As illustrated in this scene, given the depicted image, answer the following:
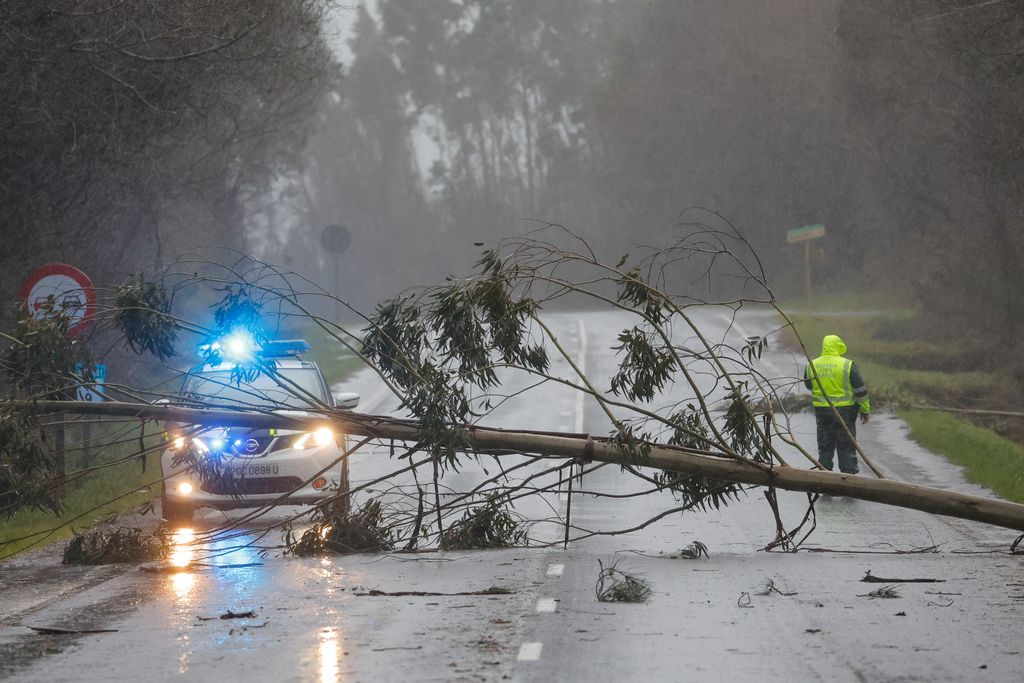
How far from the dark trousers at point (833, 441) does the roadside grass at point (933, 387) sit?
1.59 metres

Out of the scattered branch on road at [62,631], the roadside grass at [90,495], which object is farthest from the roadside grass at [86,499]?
the scattered branch on road at [62,631]

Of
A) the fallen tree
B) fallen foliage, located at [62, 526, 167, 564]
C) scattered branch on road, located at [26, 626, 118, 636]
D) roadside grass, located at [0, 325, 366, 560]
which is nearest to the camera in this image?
scattered branch on road, located at [26, 626, 118, 636]

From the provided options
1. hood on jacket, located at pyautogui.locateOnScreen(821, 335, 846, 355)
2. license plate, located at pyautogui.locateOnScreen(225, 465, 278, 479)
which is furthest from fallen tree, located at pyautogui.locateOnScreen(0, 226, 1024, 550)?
hood on jacket, located at pyautogui.locateOnScreen(821, 335, 846, 355)

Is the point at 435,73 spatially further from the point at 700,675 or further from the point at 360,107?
the point at 700,675

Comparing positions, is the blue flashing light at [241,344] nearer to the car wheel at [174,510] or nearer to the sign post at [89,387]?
the sign post at [89,387]

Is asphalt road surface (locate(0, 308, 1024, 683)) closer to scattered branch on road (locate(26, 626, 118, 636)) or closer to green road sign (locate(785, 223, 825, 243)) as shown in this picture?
scattered branch on road (locate(26, 626, 118, 636))

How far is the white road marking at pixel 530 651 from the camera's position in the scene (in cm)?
747

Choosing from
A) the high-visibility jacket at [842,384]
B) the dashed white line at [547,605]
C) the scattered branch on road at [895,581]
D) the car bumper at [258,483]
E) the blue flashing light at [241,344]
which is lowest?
the scattered branch on road at [895,581]

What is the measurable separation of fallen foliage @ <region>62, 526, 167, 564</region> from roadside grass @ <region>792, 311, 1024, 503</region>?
840 cm

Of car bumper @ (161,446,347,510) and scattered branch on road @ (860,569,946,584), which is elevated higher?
car bumper @ (161,446,347,510)

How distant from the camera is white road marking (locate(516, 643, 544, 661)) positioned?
7.47 metres

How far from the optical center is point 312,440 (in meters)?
13.1

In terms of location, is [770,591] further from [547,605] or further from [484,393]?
[484,393]

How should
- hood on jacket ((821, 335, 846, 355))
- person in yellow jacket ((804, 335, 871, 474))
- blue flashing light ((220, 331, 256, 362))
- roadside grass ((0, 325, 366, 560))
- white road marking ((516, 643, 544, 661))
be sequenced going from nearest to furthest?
white road marking ((516, 643, 544, 661)) → blue flashing light ((220, 331, 256, 362)) → roadside grass ((0, 325, 366, 560)) → person in yellow jacket ((804, 335, 871, 474)) → hood on jacket ((821, 335, 846, 355))
